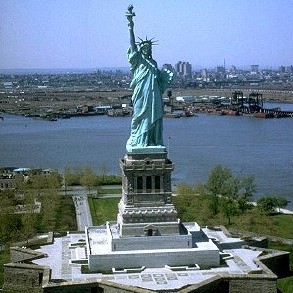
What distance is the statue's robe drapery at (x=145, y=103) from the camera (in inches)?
718

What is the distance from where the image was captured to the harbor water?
38781 mm

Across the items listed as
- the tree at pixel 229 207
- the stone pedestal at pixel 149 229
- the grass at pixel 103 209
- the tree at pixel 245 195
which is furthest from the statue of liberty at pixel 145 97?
the tree at pixel 245 195

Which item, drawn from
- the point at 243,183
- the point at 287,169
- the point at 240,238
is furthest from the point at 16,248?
the point at 287,169

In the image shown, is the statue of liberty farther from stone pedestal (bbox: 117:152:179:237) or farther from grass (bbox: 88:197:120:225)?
grass (bbox: 88:197:120:225)

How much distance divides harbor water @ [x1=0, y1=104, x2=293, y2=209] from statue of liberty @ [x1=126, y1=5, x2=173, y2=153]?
46.8 ft

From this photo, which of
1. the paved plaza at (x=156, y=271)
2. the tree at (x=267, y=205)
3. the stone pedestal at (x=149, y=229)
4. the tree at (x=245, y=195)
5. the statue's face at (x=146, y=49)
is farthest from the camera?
the tree at (x=267, y=205)

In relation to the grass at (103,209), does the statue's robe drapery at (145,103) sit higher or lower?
higher

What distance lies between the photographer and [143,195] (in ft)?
59.0

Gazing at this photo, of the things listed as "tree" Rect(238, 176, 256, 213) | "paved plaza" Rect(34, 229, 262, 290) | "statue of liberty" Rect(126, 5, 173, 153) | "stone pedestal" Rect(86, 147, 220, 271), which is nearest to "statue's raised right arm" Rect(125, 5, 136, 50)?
"statue of liberty" Rect(126, 5, 173, 153)

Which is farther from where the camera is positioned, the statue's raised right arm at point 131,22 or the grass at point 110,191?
the grass at point 110,191

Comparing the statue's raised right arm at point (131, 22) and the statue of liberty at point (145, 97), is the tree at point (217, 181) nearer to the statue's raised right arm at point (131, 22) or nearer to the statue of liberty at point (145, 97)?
the statue of liberty at point (145, 97)

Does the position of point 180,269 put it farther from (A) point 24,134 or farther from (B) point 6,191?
(A) point 24,134

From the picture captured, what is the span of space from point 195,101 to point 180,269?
86927 mm

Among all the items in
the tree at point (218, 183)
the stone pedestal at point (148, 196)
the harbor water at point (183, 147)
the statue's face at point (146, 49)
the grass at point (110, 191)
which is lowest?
the harbor water at point (183, 147)
